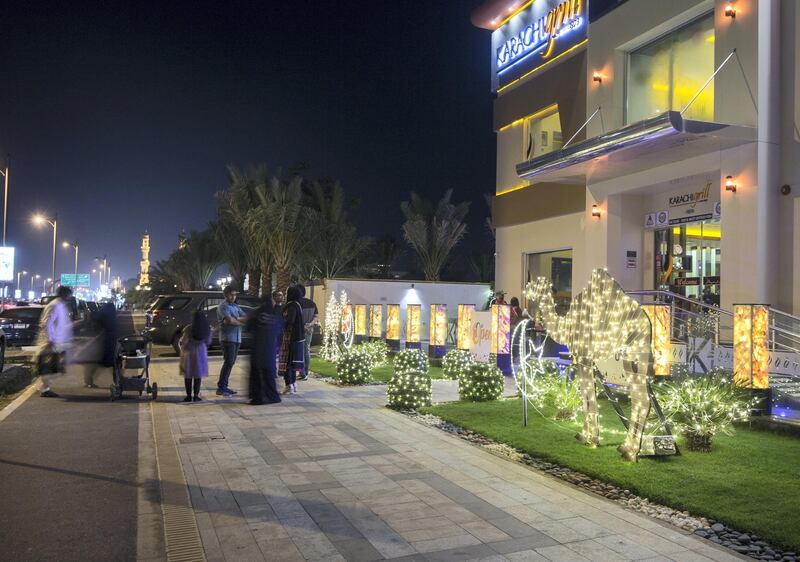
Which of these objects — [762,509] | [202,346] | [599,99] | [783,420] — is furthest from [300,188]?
[762,509]

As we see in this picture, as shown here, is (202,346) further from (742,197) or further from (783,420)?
(742,197)

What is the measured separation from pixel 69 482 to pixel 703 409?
21.8 ft

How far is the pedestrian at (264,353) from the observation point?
34.5 feet

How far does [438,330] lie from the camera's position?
17.3 metres

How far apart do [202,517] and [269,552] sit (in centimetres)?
100

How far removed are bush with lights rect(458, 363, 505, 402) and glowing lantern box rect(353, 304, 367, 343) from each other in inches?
353

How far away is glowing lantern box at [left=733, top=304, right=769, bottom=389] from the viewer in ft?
29.3

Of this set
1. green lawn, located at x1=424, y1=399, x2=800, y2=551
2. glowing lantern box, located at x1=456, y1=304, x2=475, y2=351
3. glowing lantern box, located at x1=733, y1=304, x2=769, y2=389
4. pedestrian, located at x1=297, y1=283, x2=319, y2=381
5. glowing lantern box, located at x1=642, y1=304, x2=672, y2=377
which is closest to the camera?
green lawn, located at x1=424, y1=399, x2=800, y2=551

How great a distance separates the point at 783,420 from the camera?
8531mm

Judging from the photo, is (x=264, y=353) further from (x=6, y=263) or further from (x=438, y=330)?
(x=6, y=263)

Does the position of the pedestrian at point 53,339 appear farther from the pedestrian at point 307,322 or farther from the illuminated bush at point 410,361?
the illuminated bush at point 410,361

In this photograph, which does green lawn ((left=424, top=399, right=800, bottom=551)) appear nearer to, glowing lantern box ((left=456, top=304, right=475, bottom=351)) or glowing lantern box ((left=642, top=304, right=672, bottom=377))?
glowing lantern box ((left=642, top=304, right=672, bottom=377))

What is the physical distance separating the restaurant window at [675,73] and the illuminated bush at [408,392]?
27.9 ft

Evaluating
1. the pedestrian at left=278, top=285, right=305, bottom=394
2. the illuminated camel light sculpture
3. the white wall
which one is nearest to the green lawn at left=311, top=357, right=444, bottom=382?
the pedestrian at left=278, top=285, right=305, bottom=394
